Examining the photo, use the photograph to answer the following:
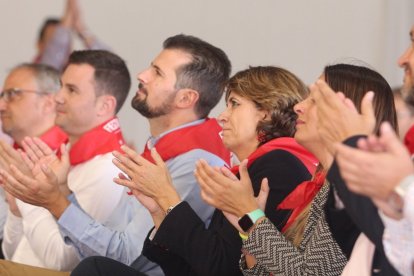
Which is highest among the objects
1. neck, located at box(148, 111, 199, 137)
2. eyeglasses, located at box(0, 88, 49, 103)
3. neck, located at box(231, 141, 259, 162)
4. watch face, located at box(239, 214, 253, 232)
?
watch face, located at box(239, 214, 253, 232)

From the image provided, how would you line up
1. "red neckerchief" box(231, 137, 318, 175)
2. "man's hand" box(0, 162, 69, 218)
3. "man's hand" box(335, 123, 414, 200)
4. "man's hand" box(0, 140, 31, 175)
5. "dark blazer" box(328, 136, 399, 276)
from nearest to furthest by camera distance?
"man's hand" box(335, 123, 414, 200) → "dark blazer" box(328, 136, 399, 276) → "red neckerchief" box(231, 137, 318, 175) → "man's hand" box(0, 162, 69, 218) → "man's hand" box(0, 140, 31, 175)

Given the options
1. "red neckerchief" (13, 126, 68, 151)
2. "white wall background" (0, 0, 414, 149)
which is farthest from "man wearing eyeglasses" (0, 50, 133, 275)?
"white wall background" (0, 0, 414, 149)

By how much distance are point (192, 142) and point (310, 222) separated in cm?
87

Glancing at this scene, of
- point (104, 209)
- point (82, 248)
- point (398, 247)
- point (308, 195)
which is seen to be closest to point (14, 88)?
point (104, 209)

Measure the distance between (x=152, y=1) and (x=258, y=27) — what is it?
0.69 meters

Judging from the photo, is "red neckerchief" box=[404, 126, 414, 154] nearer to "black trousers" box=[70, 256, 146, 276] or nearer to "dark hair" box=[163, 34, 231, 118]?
"black trousers" box=[70, 256, 146, 276]

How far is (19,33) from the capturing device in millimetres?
5586

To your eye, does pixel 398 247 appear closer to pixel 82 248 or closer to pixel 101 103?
pixel 82 248

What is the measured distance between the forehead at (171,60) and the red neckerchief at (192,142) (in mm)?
249

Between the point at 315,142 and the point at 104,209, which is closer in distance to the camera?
the point at 315,142

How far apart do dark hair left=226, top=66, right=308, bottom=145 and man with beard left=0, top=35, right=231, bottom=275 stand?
282 mm

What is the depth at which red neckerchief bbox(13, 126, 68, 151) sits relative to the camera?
3848 millimetres

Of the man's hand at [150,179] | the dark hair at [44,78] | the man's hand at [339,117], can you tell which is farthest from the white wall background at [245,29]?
the man's hand at [339,117]

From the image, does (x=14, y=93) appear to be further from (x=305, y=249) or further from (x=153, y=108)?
(x=305, y=249)
